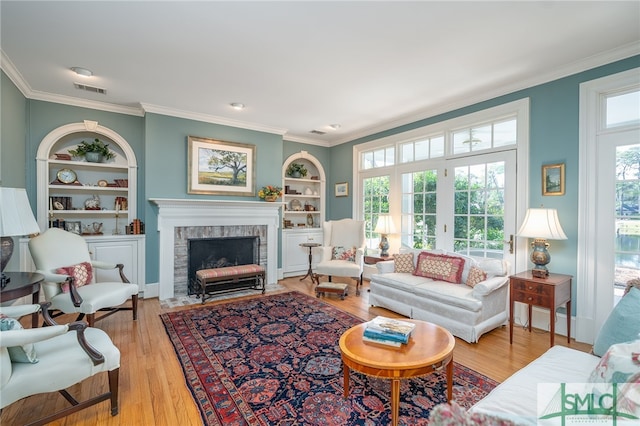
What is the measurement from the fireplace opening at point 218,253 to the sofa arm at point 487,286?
339 centimetres

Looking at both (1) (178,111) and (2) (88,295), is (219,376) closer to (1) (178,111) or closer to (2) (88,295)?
(2) (88,295)

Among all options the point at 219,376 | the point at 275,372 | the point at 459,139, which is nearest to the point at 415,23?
the point at 459,139

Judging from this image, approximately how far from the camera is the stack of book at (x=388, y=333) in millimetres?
2008

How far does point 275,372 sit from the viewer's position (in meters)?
2.37

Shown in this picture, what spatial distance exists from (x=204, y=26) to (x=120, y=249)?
326 centimetres

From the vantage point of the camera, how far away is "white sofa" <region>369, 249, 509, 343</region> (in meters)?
2.92

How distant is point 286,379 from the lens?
7.44 feet

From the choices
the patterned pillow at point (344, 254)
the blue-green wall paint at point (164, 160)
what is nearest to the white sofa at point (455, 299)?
the patterned pillow at point (344, 254)

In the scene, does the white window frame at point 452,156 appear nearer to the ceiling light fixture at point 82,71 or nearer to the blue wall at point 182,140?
the blue wall at point 182,140

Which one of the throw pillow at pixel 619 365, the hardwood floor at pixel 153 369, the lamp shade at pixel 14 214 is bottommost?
the hardwood floor at pixel 153 369

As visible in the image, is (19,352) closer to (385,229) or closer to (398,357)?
(398,357)

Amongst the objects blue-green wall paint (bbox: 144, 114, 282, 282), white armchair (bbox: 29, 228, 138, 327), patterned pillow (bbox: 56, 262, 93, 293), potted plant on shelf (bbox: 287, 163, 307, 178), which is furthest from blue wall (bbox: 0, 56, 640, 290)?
patterned pillow (bbox: 56, 262, 93, 293)

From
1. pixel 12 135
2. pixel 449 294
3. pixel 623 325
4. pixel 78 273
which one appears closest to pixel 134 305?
pixel 78 273

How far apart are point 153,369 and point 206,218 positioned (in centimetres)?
252
